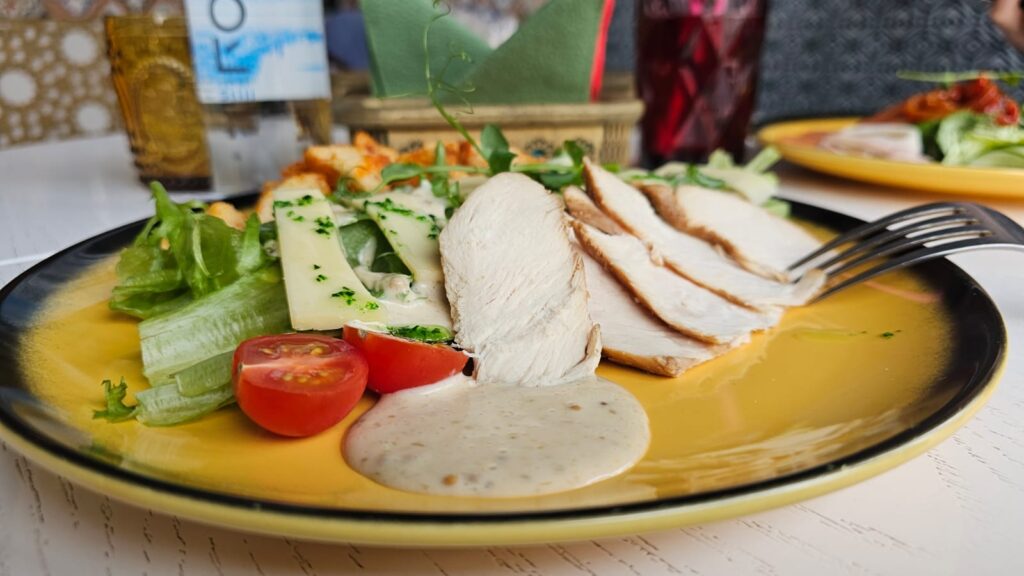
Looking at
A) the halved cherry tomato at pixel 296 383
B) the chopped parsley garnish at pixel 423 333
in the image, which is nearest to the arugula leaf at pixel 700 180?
the chopped parsley garnish at pixel 423 333

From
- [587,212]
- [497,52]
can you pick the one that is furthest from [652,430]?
[497,52]

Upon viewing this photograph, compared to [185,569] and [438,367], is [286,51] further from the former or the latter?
[185,569]

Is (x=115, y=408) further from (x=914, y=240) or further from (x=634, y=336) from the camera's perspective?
(x=914, y=240)

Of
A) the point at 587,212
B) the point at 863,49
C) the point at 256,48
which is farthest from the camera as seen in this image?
the point at 863,49

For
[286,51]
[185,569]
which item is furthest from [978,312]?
[286,51]

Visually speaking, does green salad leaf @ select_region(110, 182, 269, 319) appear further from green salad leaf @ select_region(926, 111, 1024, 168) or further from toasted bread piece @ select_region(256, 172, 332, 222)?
green salad leaf @ select_region(926, 111, 1024, 168)

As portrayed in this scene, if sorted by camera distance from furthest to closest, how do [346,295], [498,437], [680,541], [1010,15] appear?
[1010,15] < [346,295] < [498,437] < [680,541]
